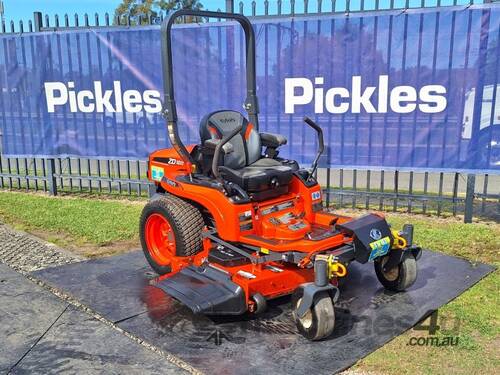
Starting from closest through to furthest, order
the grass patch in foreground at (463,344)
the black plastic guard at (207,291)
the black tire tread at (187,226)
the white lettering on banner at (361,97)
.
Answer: the grass patch in foreground at (463,344)
the black plastic guard at (207,291)
the black tire tread at (187,226)
the white lettering on banner at (361,97)

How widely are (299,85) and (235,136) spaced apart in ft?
7.51

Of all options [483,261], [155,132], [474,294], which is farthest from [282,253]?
[155,132]

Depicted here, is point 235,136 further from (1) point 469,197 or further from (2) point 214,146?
(1) point 469,197

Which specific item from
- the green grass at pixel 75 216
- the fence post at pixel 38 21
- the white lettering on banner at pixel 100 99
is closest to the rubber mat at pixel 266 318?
the green grass at pixel 75 216

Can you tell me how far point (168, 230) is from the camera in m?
4.89

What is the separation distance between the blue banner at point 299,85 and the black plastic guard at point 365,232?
263 cm

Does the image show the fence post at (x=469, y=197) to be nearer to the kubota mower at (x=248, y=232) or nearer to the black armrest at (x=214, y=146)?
the kubota mower at (x=248, y=232)

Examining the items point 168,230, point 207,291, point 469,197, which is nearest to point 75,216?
point 168,230

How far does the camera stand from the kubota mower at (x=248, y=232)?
148 inches

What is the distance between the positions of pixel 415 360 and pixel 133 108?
5.47 m

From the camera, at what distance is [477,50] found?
5.89m

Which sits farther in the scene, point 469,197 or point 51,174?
point 51,174

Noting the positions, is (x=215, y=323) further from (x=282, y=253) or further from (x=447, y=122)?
(x=447, y=122)

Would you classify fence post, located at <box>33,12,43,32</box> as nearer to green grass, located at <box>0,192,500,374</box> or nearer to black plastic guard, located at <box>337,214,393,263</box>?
green grass, located at <box>0,192,500,374</box>
